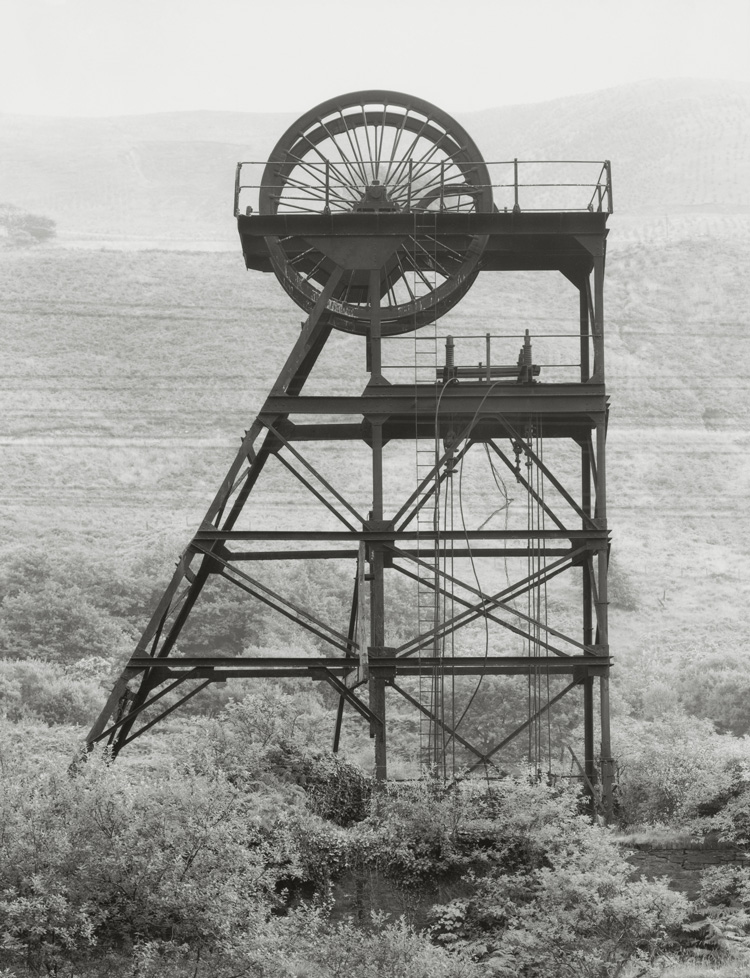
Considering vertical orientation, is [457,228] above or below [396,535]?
above

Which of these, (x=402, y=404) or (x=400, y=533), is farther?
(x=402, y=404)

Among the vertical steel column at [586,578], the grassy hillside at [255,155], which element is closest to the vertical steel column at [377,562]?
the vertical steel column at [586,578]

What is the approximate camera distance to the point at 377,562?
59.2ft

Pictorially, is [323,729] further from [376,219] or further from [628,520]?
[628,520]

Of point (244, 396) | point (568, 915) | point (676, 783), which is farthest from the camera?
point (244, 396)

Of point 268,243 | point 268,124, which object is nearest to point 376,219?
point 268,243

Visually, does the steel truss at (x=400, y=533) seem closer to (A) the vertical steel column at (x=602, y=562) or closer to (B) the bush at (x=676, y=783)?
(A) the vertical steel column at (x=602, y=562)

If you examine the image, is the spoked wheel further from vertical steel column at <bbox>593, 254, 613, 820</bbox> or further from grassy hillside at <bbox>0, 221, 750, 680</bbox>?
grassy hillside at <bbox>0, 221, 750, 680</bbox>

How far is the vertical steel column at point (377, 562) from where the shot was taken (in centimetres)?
1758

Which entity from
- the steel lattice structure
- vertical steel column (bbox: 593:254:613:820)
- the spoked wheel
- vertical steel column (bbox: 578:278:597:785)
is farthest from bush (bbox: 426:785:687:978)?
the spoked wheel

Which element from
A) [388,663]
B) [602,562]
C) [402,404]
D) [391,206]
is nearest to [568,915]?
[388,663]

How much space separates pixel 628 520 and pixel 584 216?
33.9 meters

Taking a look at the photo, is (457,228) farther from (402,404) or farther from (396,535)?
(396,535)

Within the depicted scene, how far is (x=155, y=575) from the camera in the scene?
146 ft
